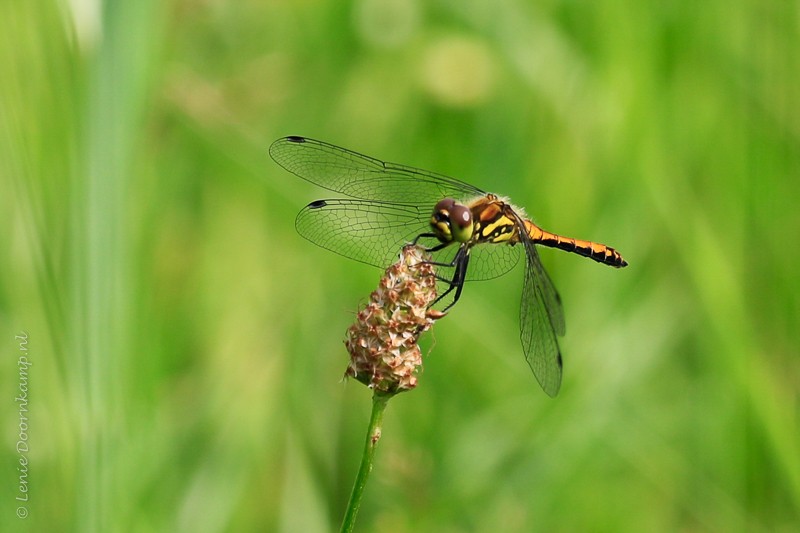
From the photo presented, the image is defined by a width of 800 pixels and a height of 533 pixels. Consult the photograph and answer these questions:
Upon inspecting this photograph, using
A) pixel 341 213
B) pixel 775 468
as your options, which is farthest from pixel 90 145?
pixel 775 468

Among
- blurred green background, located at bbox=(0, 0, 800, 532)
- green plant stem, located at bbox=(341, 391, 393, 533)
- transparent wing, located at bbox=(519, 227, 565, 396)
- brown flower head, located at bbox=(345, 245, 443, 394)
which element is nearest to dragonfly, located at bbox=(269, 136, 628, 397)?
transparent wing, located at bbox=(519, 227, 565, 396)

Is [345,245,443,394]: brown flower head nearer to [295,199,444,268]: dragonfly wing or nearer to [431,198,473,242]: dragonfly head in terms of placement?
[431,198,473,242]: dragonfly head

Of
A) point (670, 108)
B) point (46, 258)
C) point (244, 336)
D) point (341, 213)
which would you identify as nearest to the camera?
point (46, 258)

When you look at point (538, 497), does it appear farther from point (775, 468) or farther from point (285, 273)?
point (285, 273)

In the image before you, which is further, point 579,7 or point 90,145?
point 579,7

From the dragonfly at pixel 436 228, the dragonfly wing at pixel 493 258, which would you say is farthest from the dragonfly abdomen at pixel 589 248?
the dragonfly wing at pixel 493 258

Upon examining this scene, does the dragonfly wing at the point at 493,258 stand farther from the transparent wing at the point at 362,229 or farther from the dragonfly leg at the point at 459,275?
the dragonfly leg at the point at 459,275
